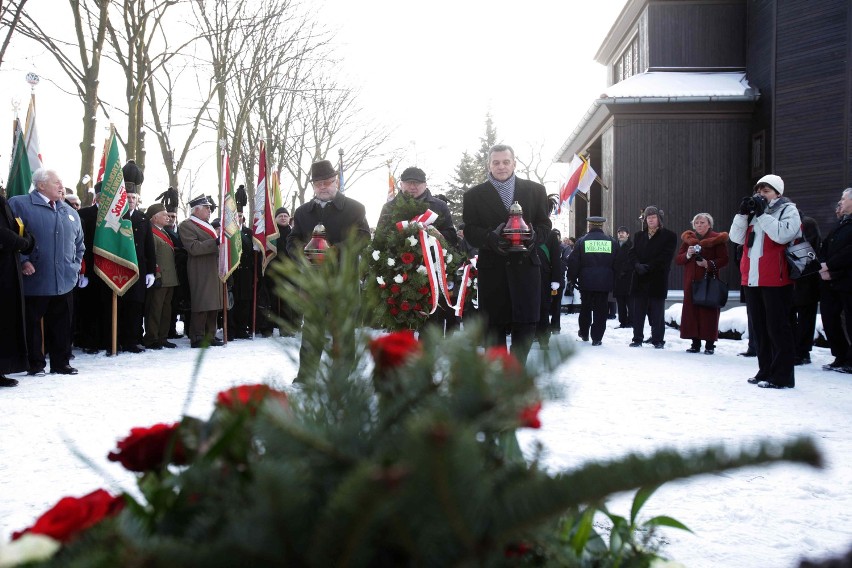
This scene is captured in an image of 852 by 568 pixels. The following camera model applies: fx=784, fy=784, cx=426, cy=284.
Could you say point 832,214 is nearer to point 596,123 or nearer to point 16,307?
point 596,123

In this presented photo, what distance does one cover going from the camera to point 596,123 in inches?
854

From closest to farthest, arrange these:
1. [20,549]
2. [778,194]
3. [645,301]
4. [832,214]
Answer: [20,549], [778,194], [645,301], [832,214]

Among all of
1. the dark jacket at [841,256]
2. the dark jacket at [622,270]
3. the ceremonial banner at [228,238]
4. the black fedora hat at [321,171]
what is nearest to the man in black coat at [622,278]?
the dark jacket at [622,270]

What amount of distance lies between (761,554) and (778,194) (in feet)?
17.1

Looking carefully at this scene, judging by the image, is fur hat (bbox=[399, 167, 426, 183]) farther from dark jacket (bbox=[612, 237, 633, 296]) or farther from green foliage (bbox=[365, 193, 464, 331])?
dark jacket (bbox=[612, 237, 633, 296])

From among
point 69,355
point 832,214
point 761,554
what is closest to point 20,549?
point 761,554

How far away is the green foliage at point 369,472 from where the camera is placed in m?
0.56

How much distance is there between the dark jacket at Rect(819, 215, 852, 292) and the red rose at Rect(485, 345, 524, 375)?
9.08 metres

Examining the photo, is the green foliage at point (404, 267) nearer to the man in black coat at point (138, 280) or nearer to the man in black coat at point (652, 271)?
the man in black coat at point (138, 280)

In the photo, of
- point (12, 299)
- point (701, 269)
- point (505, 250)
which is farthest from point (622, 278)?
point (12, 299)

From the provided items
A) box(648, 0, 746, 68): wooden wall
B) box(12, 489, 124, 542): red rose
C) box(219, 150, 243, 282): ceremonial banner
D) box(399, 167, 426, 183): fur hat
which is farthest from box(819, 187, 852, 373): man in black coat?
box(648, 0, 746, 68): wooden wall

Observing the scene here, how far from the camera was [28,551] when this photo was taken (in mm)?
720

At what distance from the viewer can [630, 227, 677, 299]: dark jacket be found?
38.4ft

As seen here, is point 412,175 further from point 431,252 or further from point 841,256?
point 841,256
